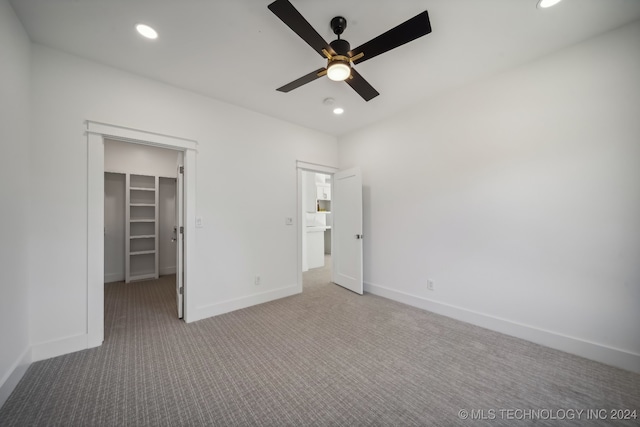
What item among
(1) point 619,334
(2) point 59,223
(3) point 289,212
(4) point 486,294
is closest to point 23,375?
(2) point 59,223

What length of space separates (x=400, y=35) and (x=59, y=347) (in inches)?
148

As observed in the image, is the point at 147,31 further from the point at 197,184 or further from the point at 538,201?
the point at 538,201

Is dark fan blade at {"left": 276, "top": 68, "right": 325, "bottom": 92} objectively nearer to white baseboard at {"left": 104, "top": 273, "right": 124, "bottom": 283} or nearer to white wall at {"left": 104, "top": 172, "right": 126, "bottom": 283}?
white wall at {"left": 104, "top": 172, "right": 126, "bottom": 283}

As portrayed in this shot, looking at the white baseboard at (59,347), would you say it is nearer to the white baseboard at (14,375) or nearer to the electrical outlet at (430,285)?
the white baseboard at (14,375)

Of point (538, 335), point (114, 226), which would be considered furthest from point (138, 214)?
point (538, 335)

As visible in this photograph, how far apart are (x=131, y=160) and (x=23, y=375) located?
12.2ft

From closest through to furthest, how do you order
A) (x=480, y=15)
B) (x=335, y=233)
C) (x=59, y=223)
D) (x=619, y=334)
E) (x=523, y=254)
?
1. (x=480, y=15)
2. (x=619, y=334)
3. (x=59, y=223)
4. (x=523, y=254)
5. (x=335, y=233)

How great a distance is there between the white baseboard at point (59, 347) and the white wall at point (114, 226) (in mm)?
2639

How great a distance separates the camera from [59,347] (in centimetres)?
212

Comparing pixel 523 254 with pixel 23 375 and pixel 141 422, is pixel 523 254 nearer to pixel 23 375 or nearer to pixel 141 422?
pixel 141 422

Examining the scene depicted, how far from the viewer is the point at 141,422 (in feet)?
4.75

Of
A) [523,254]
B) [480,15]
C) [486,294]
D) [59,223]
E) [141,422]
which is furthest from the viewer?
[486,294]

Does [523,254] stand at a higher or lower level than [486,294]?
higher

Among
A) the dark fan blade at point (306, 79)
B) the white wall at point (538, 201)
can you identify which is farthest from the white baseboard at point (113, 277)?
the white wall at point (538, 201)
